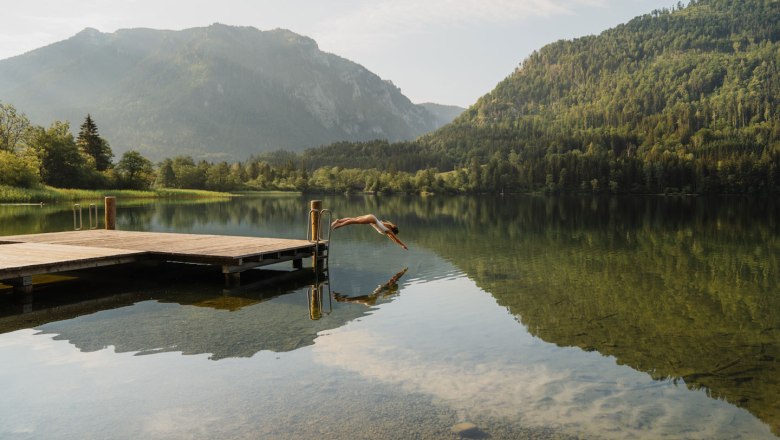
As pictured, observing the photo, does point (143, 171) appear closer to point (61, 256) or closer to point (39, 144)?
point (39, 144)

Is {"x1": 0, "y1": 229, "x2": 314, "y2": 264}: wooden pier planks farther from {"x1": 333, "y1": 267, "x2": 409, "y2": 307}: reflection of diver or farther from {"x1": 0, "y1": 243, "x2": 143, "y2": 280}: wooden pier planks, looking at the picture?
{"x1": 333, "y1": 267, "x2": 409, "y2": 307}: reflection of diver

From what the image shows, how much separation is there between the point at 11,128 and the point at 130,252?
96.7 m

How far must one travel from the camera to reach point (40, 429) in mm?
8594

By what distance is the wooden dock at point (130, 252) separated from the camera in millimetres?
18245

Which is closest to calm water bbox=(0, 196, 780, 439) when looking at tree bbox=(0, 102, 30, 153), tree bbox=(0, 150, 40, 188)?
tree bbox=(0, 150, 40, 188)

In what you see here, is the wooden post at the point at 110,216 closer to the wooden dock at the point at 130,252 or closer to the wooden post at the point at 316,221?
the wooden dock at the point at 130,252

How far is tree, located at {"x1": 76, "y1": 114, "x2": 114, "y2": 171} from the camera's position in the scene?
364 feet

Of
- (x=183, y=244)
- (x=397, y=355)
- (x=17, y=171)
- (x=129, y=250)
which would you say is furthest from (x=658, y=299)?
(x=17, y=171)

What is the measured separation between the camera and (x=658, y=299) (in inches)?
770

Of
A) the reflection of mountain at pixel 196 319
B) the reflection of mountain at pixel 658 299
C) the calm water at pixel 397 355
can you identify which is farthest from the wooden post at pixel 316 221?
the reflection of mountain at pixel 658 299

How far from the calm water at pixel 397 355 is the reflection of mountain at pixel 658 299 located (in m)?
0.10

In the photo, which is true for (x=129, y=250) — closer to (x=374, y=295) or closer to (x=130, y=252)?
(x=130, y=252)

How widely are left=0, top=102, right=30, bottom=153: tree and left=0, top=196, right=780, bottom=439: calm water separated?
91889 mm

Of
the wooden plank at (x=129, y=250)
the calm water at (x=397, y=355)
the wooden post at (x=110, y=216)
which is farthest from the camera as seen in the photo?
the wooden post at (x=110, y=216)
